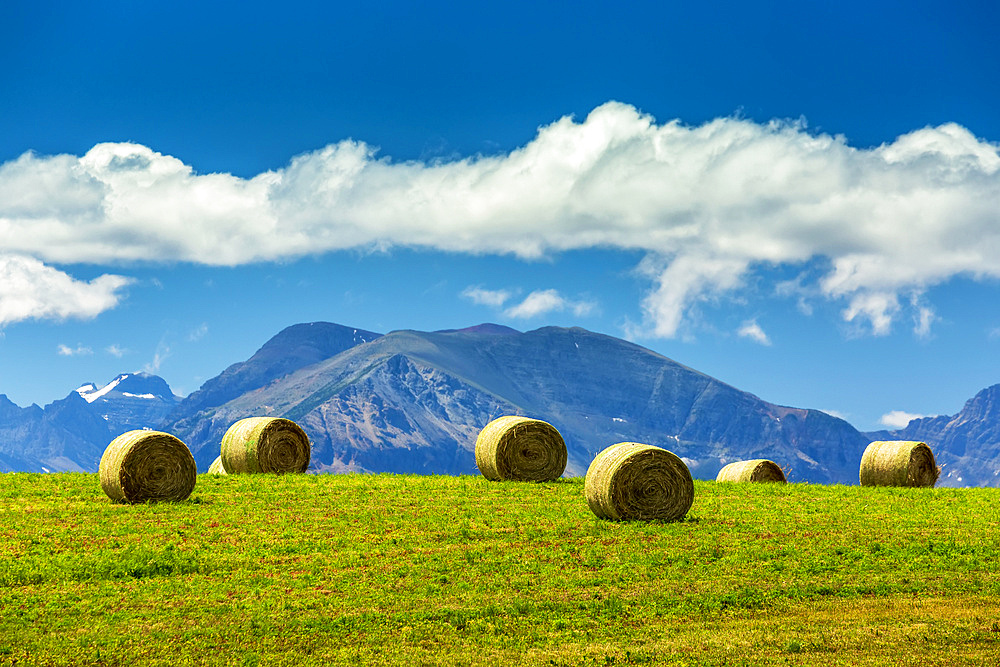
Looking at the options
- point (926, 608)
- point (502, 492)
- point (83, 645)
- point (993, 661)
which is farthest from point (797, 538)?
point (83, 645)

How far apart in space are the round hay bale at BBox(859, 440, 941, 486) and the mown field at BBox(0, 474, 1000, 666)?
30.6 ft

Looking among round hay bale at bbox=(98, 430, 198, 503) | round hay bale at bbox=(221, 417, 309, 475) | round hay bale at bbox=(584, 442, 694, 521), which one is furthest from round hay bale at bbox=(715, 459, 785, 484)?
round hay bale at bbox=(98, 430, 198, 503)

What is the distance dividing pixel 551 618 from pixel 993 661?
6317mm

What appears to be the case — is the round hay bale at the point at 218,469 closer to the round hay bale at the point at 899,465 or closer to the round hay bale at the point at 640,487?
the round hay bale at the point at 640,487

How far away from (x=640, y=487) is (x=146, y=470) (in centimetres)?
→ 1289

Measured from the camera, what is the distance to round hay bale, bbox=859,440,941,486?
35719 mm

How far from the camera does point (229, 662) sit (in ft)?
44.5

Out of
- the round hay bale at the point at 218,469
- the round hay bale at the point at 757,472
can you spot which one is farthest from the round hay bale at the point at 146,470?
the round hay bale at the point at 757,472

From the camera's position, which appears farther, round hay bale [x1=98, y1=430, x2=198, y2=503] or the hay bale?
the hay bale

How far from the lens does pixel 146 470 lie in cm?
2600

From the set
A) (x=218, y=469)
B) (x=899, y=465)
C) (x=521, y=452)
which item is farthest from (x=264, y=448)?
(x=899, y=465)

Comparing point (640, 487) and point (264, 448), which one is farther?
point (264, 448)

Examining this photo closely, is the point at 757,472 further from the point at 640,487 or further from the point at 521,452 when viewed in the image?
the point at 640,487

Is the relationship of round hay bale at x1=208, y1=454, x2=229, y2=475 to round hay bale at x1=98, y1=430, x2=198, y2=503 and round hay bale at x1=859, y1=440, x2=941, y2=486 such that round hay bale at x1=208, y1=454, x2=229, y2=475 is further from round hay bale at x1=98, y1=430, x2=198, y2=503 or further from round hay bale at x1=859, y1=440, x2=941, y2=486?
round hay bale at x1=859, y1=440, x2=941, y2=486
